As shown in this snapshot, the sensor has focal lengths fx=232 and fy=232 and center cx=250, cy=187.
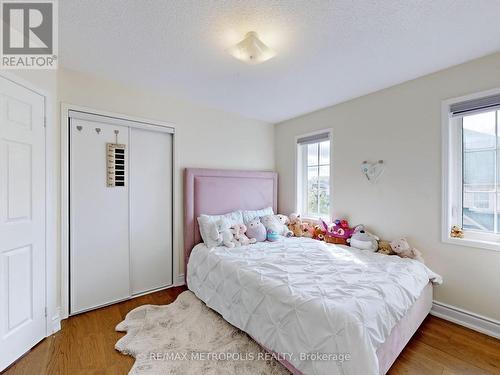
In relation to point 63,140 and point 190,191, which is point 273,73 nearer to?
point 190,191

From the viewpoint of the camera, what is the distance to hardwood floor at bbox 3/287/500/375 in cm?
161

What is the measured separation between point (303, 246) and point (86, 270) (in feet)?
7.56

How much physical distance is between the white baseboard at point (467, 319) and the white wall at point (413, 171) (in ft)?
0.16

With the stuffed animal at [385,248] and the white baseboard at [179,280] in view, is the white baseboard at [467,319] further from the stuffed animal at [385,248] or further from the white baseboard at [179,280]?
the white baseboard at [179,280]

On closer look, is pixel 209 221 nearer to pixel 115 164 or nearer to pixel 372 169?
pixel 115 164

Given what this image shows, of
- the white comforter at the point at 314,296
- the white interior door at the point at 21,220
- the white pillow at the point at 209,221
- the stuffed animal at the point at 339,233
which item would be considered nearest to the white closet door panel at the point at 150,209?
the white pillow at the point at 209,221

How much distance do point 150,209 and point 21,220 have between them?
115 centimetres

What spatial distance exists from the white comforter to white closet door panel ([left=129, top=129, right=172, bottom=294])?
0.59 metres

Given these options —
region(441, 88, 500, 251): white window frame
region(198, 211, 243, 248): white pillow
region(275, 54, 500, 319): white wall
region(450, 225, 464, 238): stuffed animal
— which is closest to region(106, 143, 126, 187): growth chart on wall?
region(198, 211, 243, 248): white pillow

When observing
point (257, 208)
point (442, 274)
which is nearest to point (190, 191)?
point (257, 208)

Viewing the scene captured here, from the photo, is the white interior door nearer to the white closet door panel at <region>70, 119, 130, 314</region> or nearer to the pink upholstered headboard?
the white closet door panel at <region>70, 119, 130, 314</region>

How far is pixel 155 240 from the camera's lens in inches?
111

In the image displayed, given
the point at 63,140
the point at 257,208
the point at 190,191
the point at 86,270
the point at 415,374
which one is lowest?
the point at 415,374

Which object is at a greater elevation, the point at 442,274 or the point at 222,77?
the point at 222,77
